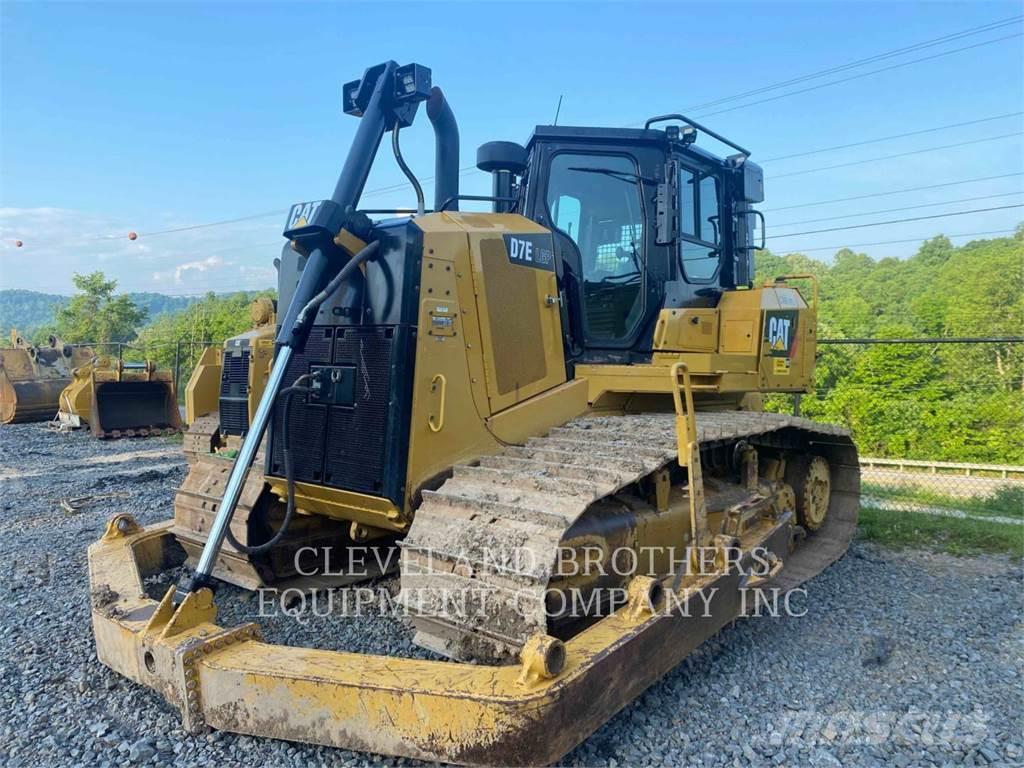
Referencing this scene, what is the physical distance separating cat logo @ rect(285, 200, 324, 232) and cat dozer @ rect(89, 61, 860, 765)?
0.02m

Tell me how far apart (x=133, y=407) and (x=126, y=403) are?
153 mm

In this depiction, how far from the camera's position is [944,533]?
20.5 feet

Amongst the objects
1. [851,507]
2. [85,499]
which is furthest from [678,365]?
[85,499]

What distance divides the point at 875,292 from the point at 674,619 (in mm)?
50963

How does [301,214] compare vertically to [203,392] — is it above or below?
above

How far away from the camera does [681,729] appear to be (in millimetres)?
2896

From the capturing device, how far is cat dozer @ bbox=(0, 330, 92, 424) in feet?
55.4

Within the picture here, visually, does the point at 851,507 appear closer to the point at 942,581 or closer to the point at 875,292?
the point at 942,581

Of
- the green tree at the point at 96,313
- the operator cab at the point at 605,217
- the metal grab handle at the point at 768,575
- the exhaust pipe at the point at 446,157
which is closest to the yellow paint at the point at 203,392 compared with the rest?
the exhaust pipe at the point at 446,157

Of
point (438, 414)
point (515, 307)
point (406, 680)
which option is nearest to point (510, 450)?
point (438, 414)

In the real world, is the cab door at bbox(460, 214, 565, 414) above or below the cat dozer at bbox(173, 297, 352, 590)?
above

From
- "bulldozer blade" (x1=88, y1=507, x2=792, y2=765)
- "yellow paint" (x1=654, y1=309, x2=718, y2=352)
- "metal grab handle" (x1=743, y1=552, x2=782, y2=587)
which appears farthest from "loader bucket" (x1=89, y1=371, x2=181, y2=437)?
"metal grab handle" (x1=743, y1=552, x2=782, y2=587)

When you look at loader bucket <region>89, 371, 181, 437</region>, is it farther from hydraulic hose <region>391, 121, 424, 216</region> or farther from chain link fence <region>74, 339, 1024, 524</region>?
hydraulic hose <region>391, 121, 424, 216</region>

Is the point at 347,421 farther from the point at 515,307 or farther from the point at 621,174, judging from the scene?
the point at 621,174
